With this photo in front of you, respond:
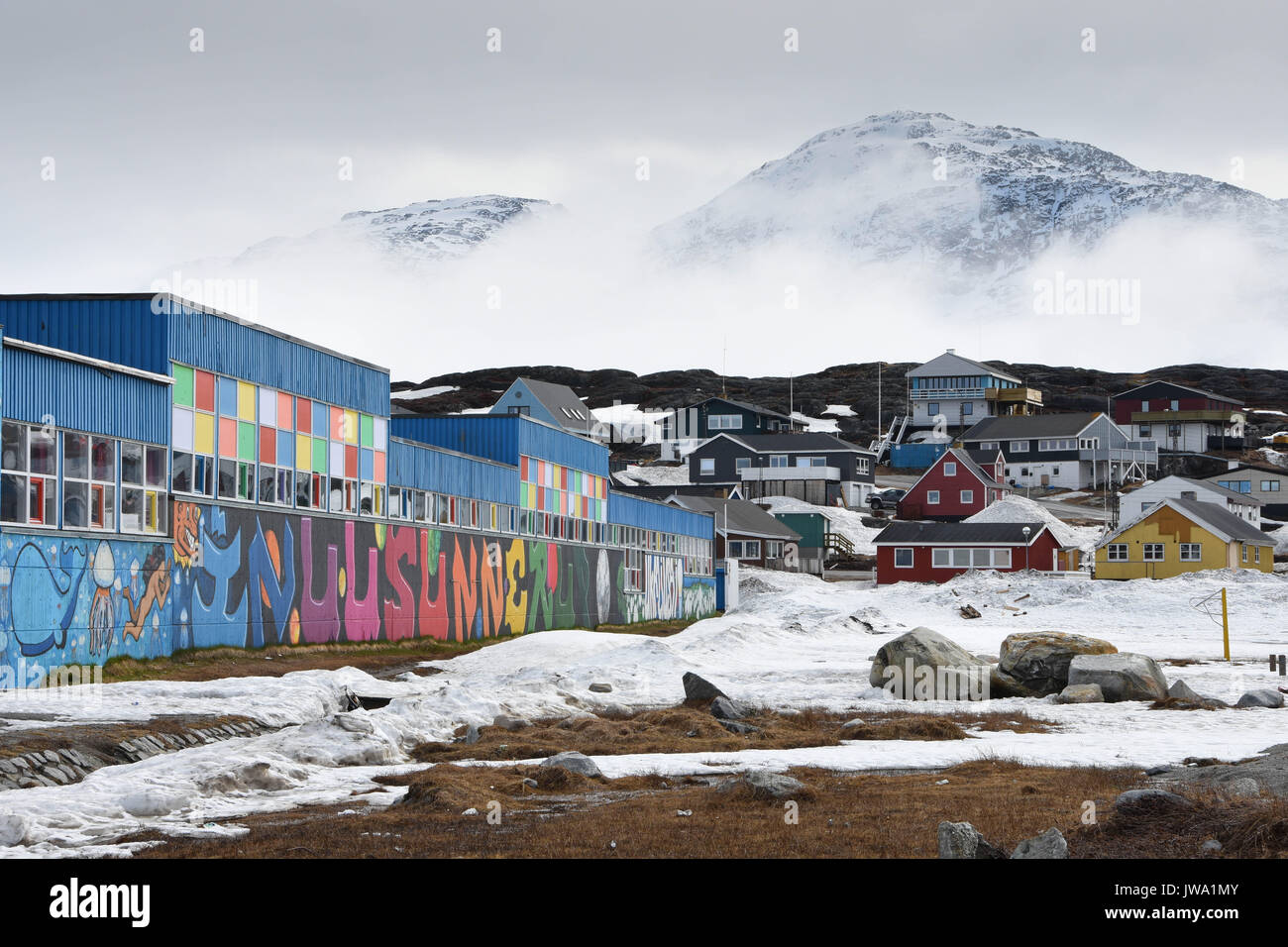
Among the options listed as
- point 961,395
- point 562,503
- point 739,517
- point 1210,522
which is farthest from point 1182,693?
point 961,395

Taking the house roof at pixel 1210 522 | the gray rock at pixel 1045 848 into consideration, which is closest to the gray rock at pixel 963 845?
the gray rock at pixel 1045 848

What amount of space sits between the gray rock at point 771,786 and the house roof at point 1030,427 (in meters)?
122

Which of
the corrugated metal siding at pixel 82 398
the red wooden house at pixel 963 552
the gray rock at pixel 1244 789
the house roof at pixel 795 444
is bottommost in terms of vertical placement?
the gray rock at pixel 1244 789

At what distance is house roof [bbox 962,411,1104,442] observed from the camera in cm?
13238

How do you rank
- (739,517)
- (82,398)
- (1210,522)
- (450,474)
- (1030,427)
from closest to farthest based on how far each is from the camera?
(82,398), (450,474), (1210,522), (739,517), (1030,427)

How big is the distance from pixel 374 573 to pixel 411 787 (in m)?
26.5

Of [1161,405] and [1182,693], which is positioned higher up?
[1161,405]

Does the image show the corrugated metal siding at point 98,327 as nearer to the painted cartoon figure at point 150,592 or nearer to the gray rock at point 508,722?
the painted cartoon figure at point 150,592

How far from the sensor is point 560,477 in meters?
59.7

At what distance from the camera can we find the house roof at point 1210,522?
82125mm

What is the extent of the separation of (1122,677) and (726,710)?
8.85 metres

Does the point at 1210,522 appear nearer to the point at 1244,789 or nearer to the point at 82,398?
the point at 82,398

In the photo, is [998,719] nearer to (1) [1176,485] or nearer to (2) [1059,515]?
(1) [1176,485]
